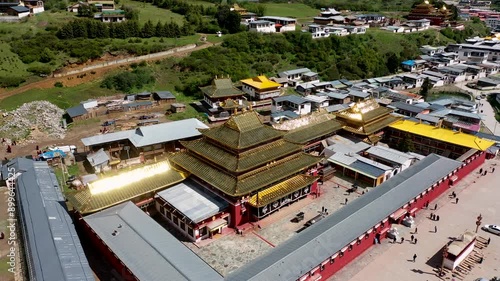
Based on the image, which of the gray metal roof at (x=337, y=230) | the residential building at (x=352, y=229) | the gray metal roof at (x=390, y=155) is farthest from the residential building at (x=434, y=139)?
the gray metal roof at (x=337, y=230)

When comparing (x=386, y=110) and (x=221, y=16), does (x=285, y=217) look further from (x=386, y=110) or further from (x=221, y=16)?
(x=221, y=16)

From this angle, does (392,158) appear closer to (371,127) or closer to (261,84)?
(371,127)

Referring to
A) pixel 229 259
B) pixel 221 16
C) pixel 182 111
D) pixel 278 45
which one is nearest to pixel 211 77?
pixel 182 111

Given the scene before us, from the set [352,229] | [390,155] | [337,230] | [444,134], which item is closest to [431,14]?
[444,134]

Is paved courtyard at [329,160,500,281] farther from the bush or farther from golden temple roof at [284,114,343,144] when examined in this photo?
the bush

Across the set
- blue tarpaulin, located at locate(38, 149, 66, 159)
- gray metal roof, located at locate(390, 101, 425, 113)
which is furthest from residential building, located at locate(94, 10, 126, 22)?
gray metal roof, located at locate(390, 101, 425, 113)
